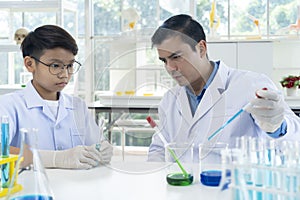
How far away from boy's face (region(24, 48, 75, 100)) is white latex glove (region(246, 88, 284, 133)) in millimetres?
744

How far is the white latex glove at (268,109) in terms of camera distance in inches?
47.7

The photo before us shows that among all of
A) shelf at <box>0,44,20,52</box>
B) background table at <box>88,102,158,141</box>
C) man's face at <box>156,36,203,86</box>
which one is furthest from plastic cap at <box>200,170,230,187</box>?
shelf at <box>0,44,20,52</box>

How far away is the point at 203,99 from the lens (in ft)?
5.01

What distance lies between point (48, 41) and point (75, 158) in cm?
52

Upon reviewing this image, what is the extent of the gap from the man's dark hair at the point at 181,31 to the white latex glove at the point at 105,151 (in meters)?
0.36

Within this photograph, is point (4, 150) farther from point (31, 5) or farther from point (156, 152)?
point (31, 5)

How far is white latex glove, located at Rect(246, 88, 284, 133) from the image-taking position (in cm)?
121

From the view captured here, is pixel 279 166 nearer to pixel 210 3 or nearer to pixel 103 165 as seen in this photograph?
pixel 103 165

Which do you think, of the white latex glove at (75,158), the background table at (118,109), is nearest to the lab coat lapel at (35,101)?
the white latex glove at (75,158)

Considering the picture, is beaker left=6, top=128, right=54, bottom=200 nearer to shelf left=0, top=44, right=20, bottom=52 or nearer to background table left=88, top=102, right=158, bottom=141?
background table left=88, top=102, right=158, bottom=141

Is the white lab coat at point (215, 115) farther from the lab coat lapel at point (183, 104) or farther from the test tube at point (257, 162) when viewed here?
the test tube at point (257, 162)

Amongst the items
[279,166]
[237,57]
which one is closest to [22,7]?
[237,57]

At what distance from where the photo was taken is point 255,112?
130cm

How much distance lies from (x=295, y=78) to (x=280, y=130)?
2.52m
